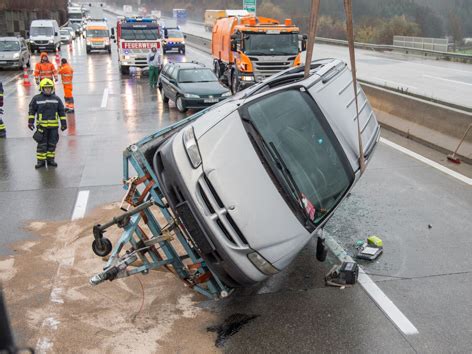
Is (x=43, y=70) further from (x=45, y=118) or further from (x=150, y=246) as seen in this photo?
(x=150, y=246)

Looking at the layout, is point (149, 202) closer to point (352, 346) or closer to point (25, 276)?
point (25, 276)

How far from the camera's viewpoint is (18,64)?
29.8 metres

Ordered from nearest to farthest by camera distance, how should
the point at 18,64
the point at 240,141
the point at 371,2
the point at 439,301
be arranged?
the point at 240,141 < the point at 439,301 < the point at 18,64 < the point at 371,2

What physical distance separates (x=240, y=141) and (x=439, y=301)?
273cm

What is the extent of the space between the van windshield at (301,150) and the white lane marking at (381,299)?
1.08 meters

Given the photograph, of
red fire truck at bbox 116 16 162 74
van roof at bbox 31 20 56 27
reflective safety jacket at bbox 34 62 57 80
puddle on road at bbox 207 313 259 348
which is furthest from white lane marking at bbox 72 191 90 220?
van roof at bbox 31 20 56 27

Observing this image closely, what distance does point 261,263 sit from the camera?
16.4ft

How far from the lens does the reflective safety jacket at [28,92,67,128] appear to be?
1069cm

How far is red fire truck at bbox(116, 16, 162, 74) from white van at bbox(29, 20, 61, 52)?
14545mm

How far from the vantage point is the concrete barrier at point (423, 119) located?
37.8ft

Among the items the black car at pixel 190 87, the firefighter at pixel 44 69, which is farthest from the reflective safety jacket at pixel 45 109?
the firefighter at pixel 44 69

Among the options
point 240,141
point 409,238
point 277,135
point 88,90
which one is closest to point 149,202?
point 240,141

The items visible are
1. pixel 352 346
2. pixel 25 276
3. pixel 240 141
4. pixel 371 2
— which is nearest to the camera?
pixel 352 346

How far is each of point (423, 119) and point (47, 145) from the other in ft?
27.7
